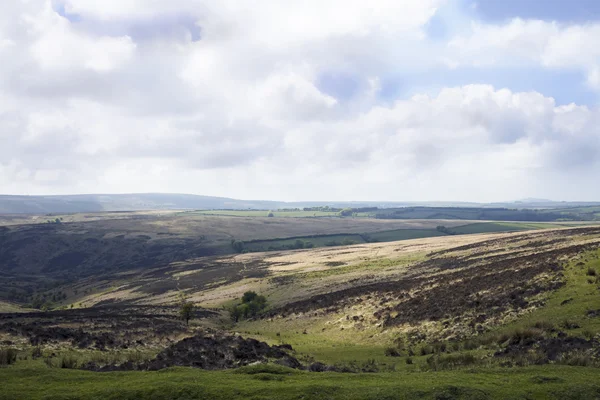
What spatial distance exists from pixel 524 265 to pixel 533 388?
121 feet

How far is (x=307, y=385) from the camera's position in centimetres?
1841

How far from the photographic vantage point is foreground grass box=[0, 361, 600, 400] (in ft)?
56.3

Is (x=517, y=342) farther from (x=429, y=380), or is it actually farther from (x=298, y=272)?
(x=298, y=272)

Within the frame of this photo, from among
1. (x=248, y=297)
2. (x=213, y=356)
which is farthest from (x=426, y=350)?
(x=248, y=297)

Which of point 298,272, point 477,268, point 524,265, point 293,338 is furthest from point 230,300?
point 524,265

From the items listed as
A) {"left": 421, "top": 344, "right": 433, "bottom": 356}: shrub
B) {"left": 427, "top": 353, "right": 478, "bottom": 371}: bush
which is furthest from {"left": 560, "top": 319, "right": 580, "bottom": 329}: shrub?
{"left": 421, "top": 344, "right": 433, "bottom": 356}: shrub

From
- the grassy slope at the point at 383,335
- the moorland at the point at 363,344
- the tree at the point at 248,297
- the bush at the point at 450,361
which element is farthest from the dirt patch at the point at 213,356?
the tree at the point at 248,297

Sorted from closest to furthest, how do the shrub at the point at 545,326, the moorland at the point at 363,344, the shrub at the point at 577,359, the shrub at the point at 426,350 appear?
the moorland at the point at 363,344 < the shrub at the point at 577,359 < the shrub at the point at 545,326 < the shrub at the point at 426,350

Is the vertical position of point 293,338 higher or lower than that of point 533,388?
lower

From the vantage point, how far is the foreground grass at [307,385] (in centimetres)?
1717

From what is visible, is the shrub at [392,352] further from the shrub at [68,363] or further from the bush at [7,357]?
the bush at [7,357]

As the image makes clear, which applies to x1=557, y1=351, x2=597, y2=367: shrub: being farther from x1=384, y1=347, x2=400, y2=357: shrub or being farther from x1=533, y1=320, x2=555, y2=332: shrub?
x1=384, y1=347, x2=400, y2=357: shrub

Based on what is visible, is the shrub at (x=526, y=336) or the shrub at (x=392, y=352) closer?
the shrub at (x=526, y=336)

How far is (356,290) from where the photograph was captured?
63281mm
